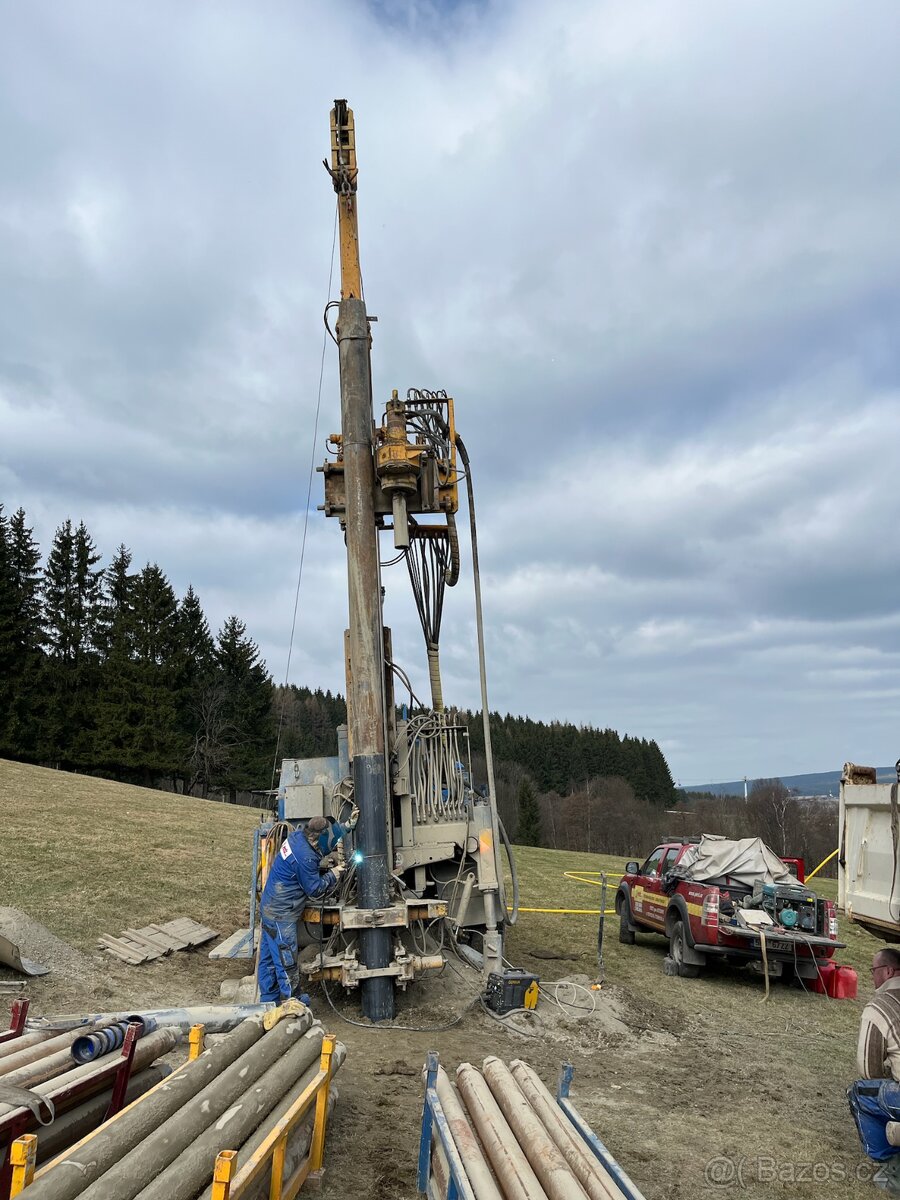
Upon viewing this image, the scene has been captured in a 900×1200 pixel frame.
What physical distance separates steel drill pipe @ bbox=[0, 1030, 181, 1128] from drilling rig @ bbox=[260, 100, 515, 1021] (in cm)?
321

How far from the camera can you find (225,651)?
160ft

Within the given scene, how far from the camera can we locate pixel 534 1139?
13.6 ft

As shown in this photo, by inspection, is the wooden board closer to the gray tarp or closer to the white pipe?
the white pipe

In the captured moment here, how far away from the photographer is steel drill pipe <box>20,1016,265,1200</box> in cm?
336

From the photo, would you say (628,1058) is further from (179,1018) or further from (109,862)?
(109,862)

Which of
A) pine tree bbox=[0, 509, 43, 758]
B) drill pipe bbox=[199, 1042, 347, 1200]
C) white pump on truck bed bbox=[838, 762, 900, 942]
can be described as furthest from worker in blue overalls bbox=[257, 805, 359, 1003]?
pine tree bbox=[0, 509, 43, 758]

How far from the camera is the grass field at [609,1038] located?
5590 mm

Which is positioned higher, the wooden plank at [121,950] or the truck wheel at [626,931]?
the wooden plank at [121,950]

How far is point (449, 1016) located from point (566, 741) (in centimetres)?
6709

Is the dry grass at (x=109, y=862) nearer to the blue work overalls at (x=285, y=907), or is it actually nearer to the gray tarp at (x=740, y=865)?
the blue work overalls at (x=285, y=907)

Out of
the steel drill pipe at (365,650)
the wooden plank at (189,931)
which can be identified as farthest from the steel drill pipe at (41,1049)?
the wooden plank at (189,931)

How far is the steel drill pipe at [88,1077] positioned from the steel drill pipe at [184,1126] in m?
0.70

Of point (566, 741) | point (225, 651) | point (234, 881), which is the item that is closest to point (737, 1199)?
point (234, 881)

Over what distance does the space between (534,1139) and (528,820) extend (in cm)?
4969
